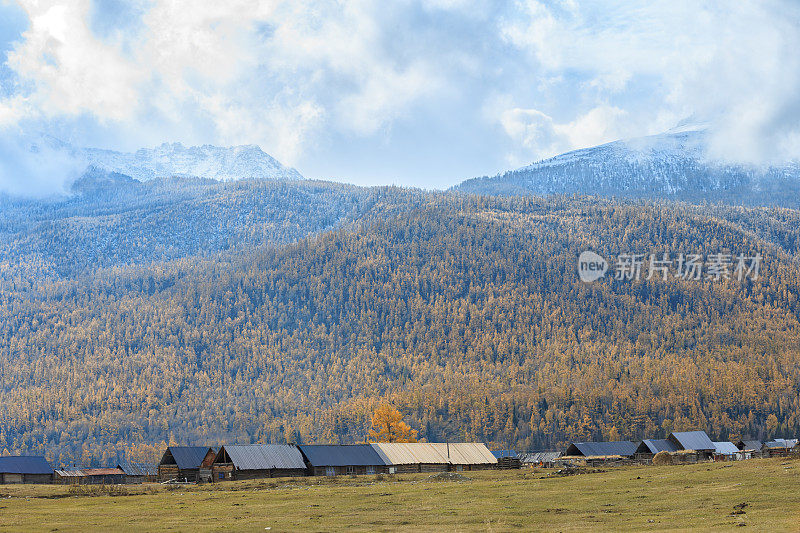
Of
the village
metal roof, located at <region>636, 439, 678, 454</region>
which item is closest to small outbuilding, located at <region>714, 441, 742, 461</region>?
the village

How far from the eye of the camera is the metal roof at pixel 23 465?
5179 inches

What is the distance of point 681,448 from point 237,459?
72.8 meters

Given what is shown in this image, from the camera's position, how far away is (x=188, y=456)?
12125cm

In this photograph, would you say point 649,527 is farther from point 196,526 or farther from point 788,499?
point 196,526

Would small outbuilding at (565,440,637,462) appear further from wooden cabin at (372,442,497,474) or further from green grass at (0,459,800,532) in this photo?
green grass at (0,459,800,532)

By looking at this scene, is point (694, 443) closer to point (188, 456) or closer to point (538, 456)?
point (538, 456)

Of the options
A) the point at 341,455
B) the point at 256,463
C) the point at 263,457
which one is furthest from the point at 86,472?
the point at 341,455

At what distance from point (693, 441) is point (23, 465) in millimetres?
97460

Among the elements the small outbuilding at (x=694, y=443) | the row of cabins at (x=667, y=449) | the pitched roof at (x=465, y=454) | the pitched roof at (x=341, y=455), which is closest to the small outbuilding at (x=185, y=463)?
the pitched roof at (x=341, y=455)

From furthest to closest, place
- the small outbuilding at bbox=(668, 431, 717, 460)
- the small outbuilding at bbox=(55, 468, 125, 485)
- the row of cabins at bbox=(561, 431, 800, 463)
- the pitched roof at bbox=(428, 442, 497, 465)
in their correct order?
the small outbuilding at bbox=(668, 431, 717, 460) → the row of cabins at bbox=(561, 431, 800, 463) → the small outbuilding at bbox=(55, 468, 125, 485) → the pitched roof at bbox=(428, 442, 497, 465)

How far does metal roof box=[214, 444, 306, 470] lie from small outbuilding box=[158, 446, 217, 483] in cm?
268

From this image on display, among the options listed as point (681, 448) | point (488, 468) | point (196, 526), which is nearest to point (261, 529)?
point (196, 526)

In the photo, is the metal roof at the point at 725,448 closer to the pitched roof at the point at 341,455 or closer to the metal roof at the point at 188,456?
the pitched roof at the point at 341,455

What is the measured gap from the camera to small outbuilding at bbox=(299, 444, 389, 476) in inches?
4643
